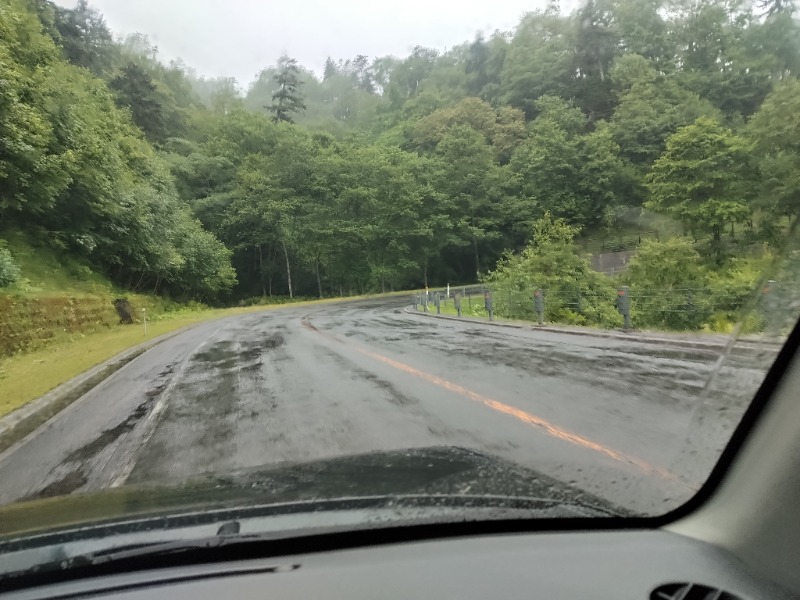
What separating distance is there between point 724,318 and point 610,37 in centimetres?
878

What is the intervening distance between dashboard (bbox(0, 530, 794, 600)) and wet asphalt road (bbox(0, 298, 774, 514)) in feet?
2.25

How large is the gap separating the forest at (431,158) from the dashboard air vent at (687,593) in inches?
61.2

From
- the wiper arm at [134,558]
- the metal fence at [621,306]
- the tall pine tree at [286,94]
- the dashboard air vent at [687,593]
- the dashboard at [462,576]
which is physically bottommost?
the metal fence at [621,306]

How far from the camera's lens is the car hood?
2.14 metres

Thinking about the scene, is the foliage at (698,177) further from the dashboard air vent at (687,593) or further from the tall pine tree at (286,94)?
the tall pine tree at (286,94)

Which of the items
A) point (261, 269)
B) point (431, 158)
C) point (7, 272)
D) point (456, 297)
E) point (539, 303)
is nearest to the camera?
point (7, 272)

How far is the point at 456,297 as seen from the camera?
24531 millimetres

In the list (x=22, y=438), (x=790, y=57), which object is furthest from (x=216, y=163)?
(x=790, y=57)

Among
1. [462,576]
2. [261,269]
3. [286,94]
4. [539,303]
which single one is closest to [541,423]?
[462,576]

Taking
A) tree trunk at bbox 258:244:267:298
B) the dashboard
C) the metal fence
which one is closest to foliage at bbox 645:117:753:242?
the metal fence

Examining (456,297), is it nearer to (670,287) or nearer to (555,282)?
(555,282)

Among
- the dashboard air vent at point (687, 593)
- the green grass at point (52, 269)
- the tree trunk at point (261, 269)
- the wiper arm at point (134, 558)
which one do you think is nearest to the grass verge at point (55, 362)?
the green grass at point (52, 269)

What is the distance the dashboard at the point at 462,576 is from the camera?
1.67 m

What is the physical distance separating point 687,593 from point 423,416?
4873 millimetres
